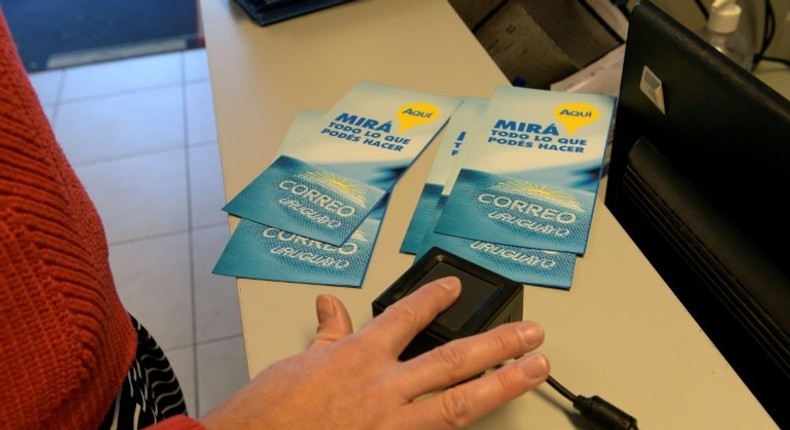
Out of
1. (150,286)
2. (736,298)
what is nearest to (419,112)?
(736,298)

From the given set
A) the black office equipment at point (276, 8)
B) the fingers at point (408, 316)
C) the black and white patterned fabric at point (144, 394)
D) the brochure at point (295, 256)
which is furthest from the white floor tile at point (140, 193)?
the fingers at point (408, 316)

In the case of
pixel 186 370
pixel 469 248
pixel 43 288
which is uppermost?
pixel 43 288

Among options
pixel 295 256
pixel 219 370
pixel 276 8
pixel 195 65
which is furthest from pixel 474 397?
pixel 195 65

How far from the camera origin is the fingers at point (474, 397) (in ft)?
1.64

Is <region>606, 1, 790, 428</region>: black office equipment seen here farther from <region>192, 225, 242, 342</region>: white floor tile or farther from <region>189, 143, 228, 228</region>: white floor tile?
<region>189, 143, 228, 228</region>: white floor tile

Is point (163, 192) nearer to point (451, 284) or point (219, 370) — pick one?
point (219, 370)

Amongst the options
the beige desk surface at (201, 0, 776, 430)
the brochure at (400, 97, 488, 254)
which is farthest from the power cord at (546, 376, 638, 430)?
the brochure at (400, 97, 488, 254)

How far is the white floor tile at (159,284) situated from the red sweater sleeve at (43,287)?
44.9 inches

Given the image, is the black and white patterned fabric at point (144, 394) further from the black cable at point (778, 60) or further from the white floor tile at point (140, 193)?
the white floor tile at point (140, 193)

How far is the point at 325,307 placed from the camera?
0.59m

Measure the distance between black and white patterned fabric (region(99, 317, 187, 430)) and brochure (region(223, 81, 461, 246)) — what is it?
0.17 meters

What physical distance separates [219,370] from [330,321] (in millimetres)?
1039

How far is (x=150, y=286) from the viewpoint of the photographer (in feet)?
5.71

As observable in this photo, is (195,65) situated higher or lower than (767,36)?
lower
